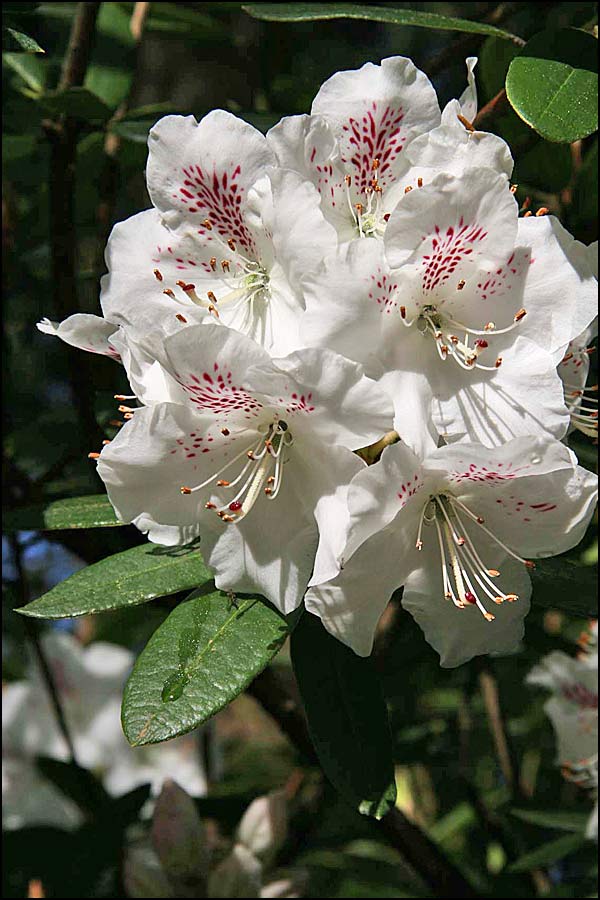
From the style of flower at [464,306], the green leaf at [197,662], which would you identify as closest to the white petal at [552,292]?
the style of flower at [464,306]

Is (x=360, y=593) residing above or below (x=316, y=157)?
below

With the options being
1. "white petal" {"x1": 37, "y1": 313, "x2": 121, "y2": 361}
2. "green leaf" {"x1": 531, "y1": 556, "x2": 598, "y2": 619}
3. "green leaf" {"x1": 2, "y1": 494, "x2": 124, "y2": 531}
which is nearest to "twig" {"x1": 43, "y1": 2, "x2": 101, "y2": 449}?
"green leaf" {"x1": 2, "y1": 494, "x2": 124, "y2": 531}

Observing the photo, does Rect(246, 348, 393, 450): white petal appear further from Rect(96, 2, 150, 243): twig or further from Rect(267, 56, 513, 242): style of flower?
Rect(96, 2, 150, 243): twig

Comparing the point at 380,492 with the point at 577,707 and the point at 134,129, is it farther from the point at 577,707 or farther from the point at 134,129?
the point at 577,707

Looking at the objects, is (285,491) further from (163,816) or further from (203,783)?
(203,783)

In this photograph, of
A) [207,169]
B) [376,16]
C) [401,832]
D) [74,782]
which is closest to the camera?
[207,169]

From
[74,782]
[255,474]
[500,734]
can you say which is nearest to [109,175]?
[255,474]

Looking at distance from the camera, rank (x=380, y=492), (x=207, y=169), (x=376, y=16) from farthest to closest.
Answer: (x=376, y=16) → (x=207, y=169) → (x=380, y=492)
